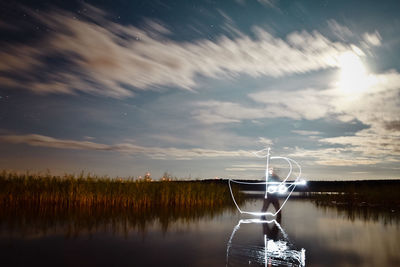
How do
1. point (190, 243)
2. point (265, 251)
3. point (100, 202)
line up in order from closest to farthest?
point (265, 251), point (190, 243), point (100, 202)

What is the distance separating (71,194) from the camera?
23.1 m

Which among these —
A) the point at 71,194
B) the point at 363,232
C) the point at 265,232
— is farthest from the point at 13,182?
the point at 363,232

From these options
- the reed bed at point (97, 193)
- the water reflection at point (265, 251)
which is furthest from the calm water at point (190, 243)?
the reed bed at point (97, 193)

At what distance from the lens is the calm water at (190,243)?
31.3 ft

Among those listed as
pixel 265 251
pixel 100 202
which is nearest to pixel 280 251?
pixel 265 251

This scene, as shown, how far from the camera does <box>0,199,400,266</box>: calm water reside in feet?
31.3

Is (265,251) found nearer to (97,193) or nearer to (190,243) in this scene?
(190,243)

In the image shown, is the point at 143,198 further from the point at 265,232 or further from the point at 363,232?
the point at 363,232

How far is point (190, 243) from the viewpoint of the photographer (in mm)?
12531

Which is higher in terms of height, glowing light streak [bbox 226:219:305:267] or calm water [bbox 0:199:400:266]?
glowing light streak [bbox 226:219:305:267]

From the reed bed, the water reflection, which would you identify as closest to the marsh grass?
the reed bed

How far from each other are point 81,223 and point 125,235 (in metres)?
3.52

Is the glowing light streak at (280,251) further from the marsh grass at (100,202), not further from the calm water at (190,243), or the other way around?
the marsh grass at (100,202)

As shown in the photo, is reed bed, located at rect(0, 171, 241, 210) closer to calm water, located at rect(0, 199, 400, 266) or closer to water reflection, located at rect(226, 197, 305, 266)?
calm water, located at rect(0, 199, 400, 266)
